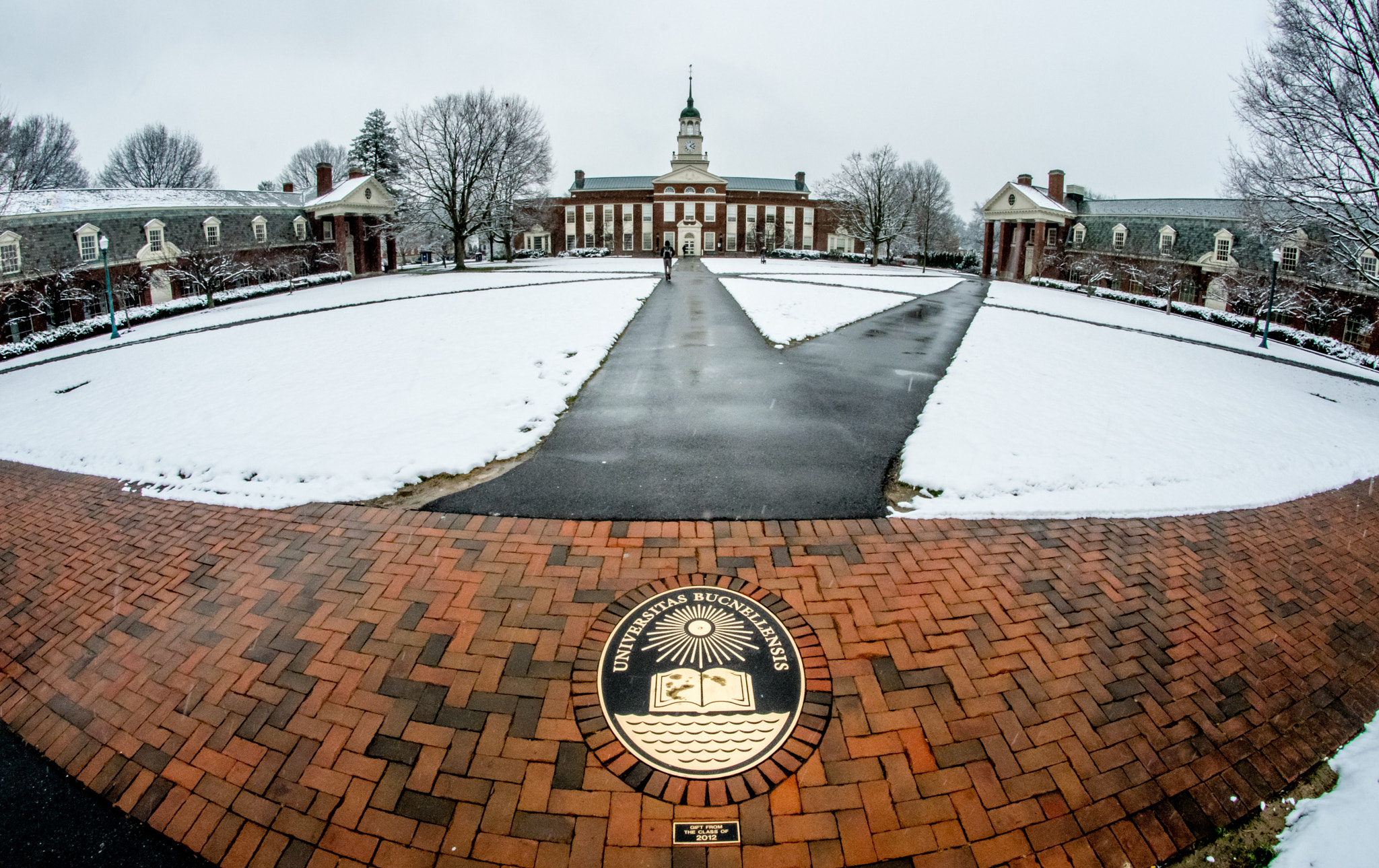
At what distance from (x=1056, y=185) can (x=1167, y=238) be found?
32.7 feet

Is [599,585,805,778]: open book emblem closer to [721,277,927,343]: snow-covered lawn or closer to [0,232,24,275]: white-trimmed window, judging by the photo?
[721,277,927,343]: snow-covered lawn

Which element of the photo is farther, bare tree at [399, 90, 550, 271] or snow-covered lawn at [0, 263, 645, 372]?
bare tree at [399, 90, 550, 271]

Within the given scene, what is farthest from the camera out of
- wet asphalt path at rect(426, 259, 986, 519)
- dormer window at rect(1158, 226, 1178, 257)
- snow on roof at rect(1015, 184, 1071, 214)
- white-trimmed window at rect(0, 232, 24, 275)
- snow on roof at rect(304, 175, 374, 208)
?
snow on roof at rect(1015, 184, 1071, 214)

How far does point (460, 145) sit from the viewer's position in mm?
40000

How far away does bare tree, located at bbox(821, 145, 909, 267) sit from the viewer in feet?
175

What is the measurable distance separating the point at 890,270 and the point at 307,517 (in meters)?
44.3

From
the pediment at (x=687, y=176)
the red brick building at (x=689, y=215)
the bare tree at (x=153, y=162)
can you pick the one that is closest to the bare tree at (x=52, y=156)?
the bare tree at (x=153, y=162)

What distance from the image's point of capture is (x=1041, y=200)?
4153 cm

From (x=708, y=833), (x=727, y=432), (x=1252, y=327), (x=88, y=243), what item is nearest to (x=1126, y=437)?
(x=727, y=432)

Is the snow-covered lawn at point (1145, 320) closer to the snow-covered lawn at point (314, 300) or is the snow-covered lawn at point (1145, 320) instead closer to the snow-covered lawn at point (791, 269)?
the snow-covered lawn at point (791, 269)

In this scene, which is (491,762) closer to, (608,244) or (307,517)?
(307,517)

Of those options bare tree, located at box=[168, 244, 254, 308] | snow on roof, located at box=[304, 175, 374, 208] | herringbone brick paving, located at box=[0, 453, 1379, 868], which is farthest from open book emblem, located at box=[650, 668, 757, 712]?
snow on roof, located at box=[304, 175, 374, 208]

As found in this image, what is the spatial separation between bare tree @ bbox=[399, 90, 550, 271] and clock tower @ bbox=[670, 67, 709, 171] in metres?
27.6

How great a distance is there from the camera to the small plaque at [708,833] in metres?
2.92
